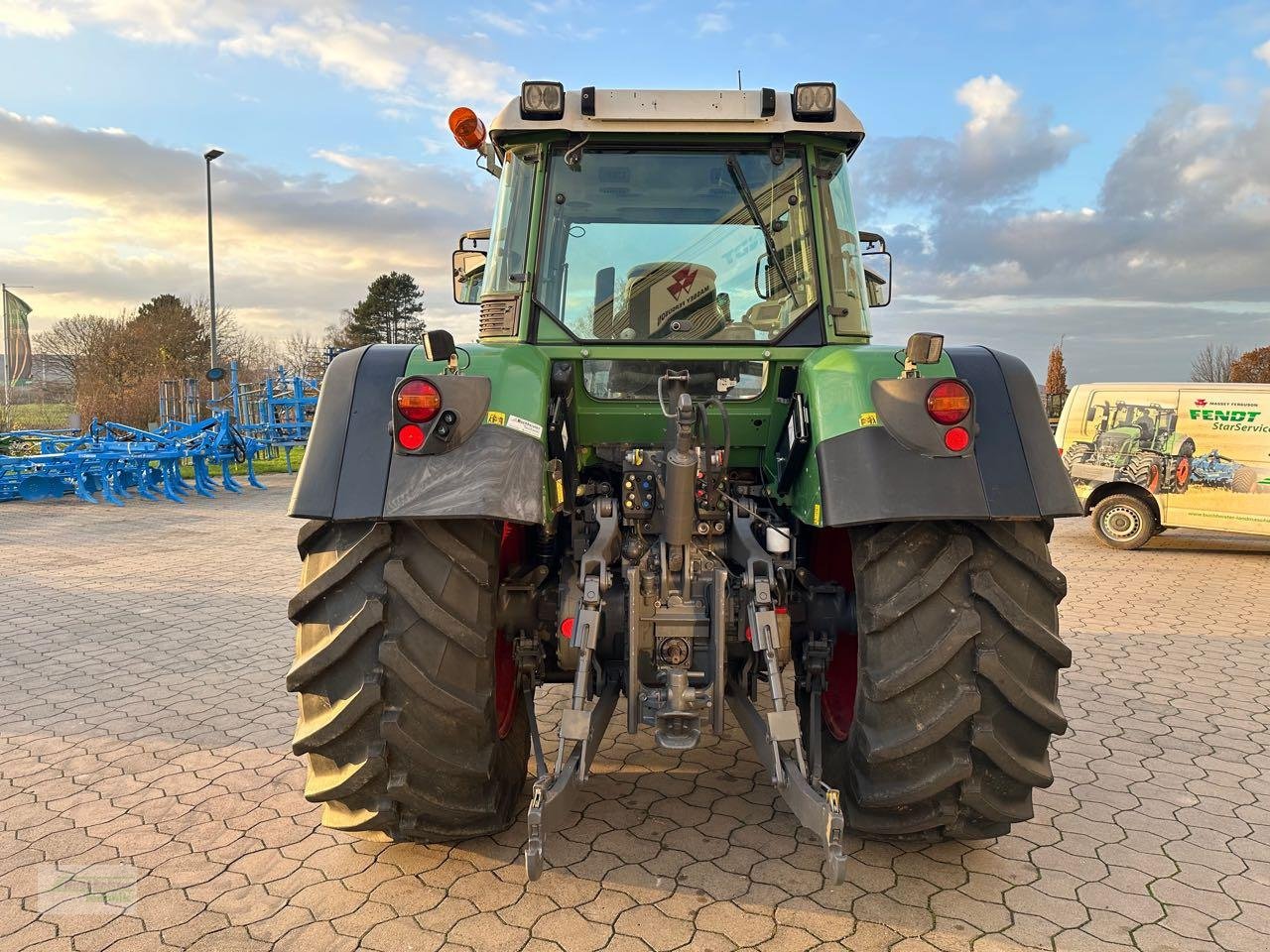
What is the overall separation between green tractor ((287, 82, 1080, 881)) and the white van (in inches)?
343

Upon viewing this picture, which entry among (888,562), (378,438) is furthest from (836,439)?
(378,438)

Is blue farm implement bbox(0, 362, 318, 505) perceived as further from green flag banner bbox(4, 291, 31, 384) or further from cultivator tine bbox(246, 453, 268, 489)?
green flag banner bbox(4, 291, 31, 384)

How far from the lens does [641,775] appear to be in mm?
A: 3803

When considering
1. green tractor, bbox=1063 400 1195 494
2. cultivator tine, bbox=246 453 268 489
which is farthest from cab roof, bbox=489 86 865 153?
cultivator tine, bbox=246 453 268 489

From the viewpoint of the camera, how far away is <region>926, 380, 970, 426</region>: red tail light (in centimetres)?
261

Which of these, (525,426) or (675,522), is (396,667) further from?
(675,522)

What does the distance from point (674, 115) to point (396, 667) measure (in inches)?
90.6

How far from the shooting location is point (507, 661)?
11.2ft

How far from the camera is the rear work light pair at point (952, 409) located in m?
2.61

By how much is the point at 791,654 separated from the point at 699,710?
70 cm

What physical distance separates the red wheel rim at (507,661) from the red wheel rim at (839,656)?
122cm

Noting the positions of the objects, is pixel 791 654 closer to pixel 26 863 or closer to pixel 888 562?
pixel 888 562

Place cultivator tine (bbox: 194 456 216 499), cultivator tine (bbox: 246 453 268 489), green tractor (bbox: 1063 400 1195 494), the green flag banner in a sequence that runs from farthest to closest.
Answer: the green flag banner < cultivator tine (bbox: 246 453 268 489) < cultivator tine (bbox: 194 456 216 499) < green tractor (bbox: 1063 400 1195 494)

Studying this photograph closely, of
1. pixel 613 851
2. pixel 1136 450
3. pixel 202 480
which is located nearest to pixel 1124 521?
pixel 1136 450
